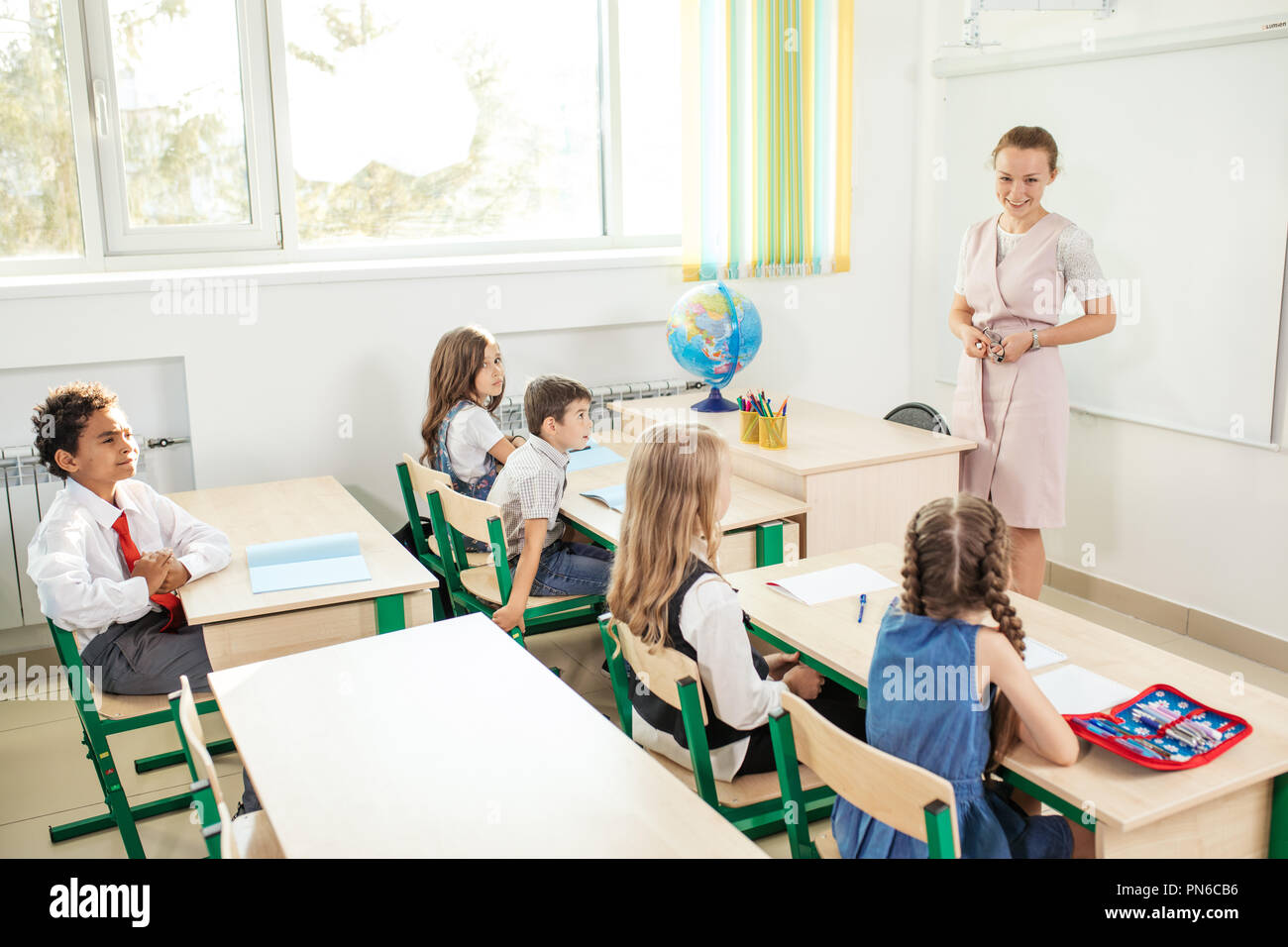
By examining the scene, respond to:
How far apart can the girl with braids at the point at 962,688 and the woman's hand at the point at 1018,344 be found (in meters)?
1.66

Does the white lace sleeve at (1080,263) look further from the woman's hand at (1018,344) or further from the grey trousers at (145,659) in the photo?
the grey trousers at (145,659)

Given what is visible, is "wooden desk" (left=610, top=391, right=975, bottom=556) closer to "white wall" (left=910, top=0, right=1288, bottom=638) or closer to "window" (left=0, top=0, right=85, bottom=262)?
"white wall" (left=910, top=0, right=1288, bottom=638)

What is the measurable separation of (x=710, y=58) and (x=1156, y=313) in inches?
74.3

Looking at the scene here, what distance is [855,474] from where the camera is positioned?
3215 millimetres

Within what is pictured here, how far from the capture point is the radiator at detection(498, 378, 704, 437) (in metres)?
4.29

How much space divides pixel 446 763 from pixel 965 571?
855 mm

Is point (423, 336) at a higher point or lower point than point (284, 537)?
higher

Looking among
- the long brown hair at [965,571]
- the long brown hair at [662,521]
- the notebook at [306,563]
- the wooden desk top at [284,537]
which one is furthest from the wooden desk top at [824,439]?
the long brown hair at [965,571]

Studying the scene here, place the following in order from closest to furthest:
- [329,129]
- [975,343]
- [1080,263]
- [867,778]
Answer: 1. [867,778]
2. [1080,263]
3. [975,343]
4. [329,129]

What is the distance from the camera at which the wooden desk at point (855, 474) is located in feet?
10.4

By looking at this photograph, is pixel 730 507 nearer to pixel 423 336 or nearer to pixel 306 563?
pixel 306 563

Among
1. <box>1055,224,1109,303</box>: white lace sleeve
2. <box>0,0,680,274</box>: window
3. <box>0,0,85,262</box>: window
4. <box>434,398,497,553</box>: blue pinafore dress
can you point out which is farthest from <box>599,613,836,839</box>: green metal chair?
<box>0,0,85,262</box>: window

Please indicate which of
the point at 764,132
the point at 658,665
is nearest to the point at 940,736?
the point at 658,665
